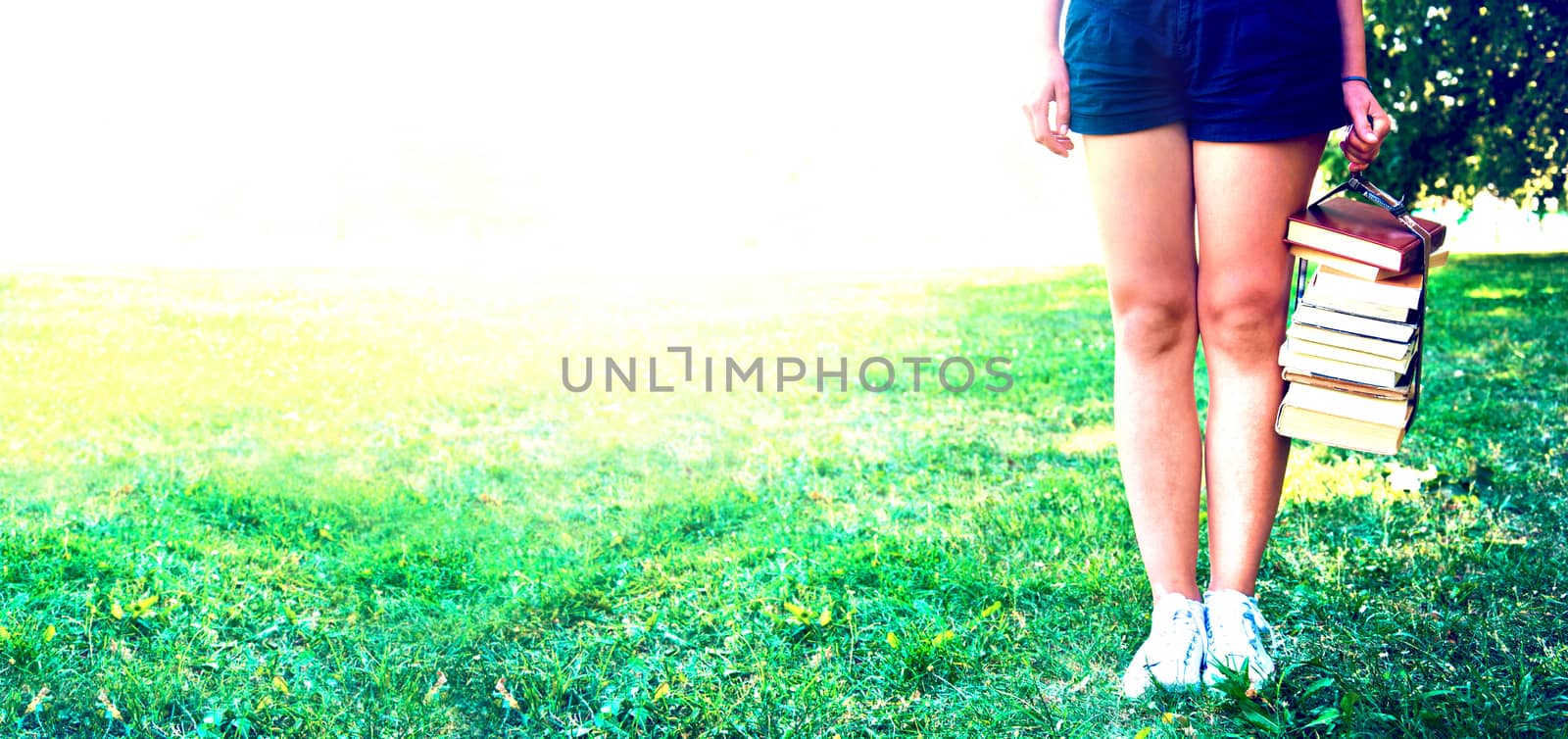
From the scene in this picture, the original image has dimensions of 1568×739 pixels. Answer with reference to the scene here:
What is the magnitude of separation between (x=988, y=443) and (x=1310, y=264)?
2.37m

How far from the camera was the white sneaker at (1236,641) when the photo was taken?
83.4 inches

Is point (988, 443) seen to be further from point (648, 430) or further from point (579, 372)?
point (579, 372)

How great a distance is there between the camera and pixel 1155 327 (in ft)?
7.26

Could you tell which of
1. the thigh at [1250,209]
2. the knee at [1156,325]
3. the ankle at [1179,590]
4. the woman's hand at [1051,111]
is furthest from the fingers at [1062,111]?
the ankle at [1179,590]

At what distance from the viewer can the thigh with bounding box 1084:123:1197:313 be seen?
2.10 m

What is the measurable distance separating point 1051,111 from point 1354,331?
2.28 feet

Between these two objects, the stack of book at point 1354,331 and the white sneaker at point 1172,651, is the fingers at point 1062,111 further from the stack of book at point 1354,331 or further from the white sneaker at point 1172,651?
the white sneaker at point 1172,651

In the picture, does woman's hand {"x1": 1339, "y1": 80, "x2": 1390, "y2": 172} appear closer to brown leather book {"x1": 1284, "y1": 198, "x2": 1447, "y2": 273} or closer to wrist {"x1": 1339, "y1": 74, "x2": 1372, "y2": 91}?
wrist {"x1": 1339, "y1": 74, "x2": 1372, "y2": 91}

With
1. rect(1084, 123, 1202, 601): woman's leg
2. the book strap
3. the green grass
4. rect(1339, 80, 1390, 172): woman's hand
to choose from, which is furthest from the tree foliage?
rect(1084, 123, 1202, 601): woman's leg

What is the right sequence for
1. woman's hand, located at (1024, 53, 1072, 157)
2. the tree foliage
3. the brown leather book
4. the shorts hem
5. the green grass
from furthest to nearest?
the tree foliage → the green grass → woman's hand, located at (1024, 53, 1072, 157) → the shorts hem → the brown leather book

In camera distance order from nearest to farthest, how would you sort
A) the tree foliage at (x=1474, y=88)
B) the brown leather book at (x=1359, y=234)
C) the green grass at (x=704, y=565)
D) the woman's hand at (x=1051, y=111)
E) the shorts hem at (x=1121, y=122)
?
the brown leather book at (x=1359, y=234), the shorts hem at (x=1121, y=122), the woman's hand at (x=1051, y=111), the green grass at (x=704, y=565), the tree foliage at (x=1474, y=88)

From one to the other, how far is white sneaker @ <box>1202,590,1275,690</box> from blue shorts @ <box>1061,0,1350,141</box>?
2.92 ft

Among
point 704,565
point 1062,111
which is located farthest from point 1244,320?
point 704,565

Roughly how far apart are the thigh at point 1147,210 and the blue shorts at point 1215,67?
35 millimetres
